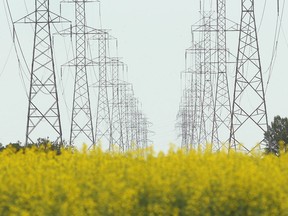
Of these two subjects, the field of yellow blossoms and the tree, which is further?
the tree

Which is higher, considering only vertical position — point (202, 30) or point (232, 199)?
point (202, 30)

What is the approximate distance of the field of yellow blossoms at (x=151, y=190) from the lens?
1342 centimetres

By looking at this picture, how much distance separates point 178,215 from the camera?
13.6 m

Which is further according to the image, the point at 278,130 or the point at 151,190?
the point at 278,130

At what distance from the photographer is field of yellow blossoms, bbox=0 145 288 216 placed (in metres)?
13.4

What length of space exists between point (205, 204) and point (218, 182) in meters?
0.42

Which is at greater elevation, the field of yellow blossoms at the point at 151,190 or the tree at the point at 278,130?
the tree at the point at 278,130

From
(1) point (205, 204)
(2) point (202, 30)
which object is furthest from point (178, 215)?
(2) point (202, 30)

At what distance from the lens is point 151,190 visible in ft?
45.0

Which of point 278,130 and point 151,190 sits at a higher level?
point 278,130

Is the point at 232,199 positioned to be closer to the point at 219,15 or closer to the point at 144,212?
the point at 144,212

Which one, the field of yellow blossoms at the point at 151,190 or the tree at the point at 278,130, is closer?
the field of yellow blossoms at the point at 151,190

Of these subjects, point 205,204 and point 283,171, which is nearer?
point 205,204

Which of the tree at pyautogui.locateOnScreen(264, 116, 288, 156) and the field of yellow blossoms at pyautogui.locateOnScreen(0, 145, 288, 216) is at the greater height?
the tree at pyautogui.locateOnScreen(264, 116, 288, 156)
